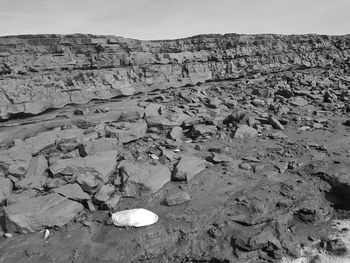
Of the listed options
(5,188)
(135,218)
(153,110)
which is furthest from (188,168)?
(153,110)

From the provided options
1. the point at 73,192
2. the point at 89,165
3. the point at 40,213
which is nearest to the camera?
the point at 40,213

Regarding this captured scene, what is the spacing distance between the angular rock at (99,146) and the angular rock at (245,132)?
94.2 inches

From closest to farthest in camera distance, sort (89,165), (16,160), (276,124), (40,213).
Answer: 1. (40,213)
2. (89,165)
3. (16,160)
4. (276,124)

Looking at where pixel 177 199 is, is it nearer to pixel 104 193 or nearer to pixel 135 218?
pixel 135 218

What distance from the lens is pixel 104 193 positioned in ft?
14.0

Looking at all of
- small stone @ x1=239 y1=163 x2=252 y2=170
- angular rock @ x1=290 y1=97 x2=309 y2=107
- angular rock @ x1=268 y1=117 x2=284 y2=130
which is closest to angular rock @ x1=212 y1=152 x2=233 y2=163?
small stone @ x1=239 y1=163 x2=252 y2=170

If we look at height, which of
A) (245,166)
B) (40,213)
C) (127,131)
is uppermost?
(127,131)

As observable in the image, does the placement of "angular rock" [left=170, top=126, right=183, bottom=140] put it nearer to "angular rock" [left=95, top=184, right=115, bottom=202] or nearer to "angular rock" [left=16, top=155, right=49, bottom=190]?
"angular rock" [left=95, top=184, right=115, bottom=202]

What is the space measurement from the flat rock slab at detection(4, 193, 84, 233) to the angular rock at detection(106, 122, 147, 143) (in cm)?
188

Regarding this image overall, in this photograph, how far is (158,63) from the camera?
1002 centimetres

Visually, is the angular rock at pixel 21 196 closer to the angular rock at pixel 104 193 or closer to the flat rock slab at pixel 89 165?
the flat rock slab at pixel 89 165

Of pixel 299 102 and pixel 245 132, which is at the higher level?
pixel 299 102

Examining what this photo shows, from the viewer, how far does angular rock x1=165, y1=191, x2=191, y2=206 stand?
168 inches

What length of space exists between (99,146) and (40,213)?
1.62 metres
